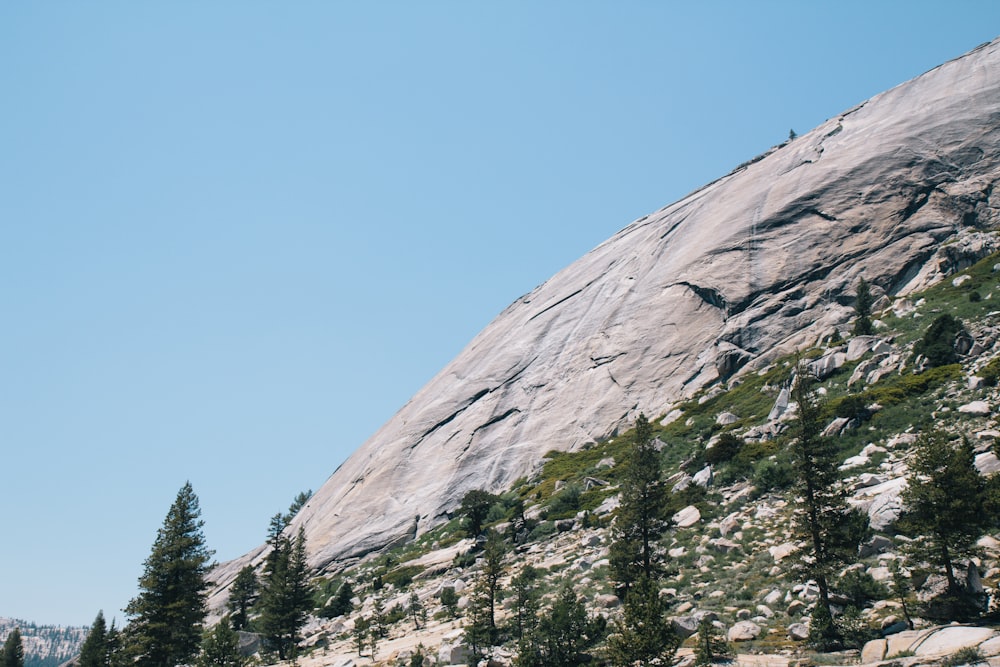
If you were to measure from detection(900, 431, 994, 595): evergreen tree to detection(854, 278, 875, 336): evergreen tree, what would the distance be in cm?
3532

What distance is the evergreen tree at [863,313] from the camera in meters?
56.2

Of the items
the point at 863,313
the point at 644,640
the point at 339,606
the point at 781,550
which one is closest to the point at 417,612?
the point at 339,606

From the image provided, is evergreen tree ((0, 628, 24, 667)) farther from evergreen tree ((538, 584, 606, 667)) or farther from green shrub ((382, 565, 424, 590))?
evergreen tree ((538, 584, 606, 667))

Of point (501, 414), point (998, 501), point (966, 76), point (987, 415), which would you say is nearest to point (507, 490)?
point (501, 414)

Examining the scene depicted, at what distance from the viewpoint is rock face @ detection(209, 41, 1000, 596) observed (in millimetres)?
67688

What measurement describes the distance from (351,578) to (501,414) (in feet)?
85.8

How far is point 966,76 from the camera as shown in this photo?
8575 cm

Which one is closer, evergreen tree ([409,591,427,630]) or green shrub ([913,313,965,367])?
evergreen tree ([409,591,427,630])

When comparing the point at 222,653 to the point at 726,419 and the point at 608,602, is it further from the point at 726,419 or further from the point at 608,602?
the point at 726,419

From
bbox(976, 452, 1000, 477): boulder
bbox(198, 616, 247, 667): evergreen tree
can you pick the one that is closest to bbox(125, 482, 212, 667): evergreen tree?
bbox(198, 616, 247, 667): evergreen tree

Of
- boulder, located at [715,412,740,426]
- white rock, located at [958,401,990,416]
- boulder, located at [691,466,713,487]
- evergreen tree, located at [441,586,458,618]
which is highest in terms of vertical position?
boulder, located at [715,412,740,426]

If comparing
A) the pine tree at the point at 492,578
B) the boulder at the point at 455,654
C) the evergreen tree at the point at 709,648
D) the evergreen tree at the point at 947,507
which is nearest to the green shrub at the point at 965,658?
the evergreen tree at the point at 947,507

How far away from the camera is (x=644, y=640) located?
21.9 metres

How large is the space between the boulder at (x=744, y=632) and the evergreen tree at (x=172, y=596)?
2787cm
